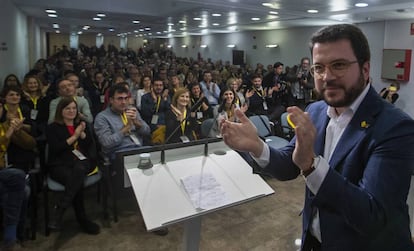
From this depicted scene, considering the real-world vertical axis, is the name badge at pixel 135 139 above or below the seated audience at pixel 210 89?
below

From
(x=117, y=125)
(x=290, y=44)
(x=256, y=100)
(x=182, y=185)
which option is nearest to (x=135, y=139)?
(x=117, y=125)

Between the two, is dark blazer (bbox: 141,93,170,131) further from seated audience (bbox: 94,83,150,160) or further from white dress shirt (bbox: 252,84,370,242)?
white dress shirt (bbox: 252,84,370,242)

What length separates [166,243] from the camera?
269cm

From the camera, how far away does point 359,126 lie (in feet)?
3.17

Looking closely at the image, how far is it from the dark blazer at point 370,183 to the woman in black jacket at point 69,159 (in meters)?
2.19

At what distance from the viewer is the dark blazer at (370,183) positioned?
31.9 inches

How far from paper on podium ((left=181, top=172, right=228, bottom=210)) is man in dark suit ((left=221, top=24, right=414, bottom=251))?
59cm

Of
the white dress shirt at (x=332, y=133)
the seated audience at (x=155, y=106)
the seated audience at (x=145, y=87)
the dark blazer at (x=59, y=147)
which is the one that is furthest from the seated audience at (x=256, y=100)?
the white dress shirt at (x=332, y=133)

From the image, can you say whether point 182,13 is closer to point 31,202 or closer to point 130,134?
point 130,134

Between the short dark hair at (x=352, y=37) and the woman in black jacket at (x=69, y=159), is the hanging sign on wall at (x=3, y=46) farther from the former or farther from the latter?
the short dark hair at (x=352, y=37)

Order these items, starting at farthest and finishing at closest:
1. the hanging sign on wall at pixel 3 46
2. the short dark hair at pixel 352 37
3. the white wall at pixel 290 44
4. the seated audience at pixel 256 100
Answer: the white wall at pixel 290 44
the hanging sign on wall at pixel 3 46
the seated audience at pixel 256 100
the short dark hair at pixel 352 37

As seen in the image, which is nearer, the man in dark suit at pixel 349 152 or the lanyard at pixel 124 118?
the man in dark suit at pixel 349 152

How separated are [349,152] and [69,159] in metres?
2.46

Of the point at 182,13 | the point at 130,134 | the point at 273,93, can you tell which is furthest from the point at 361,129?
the point at 182,13
